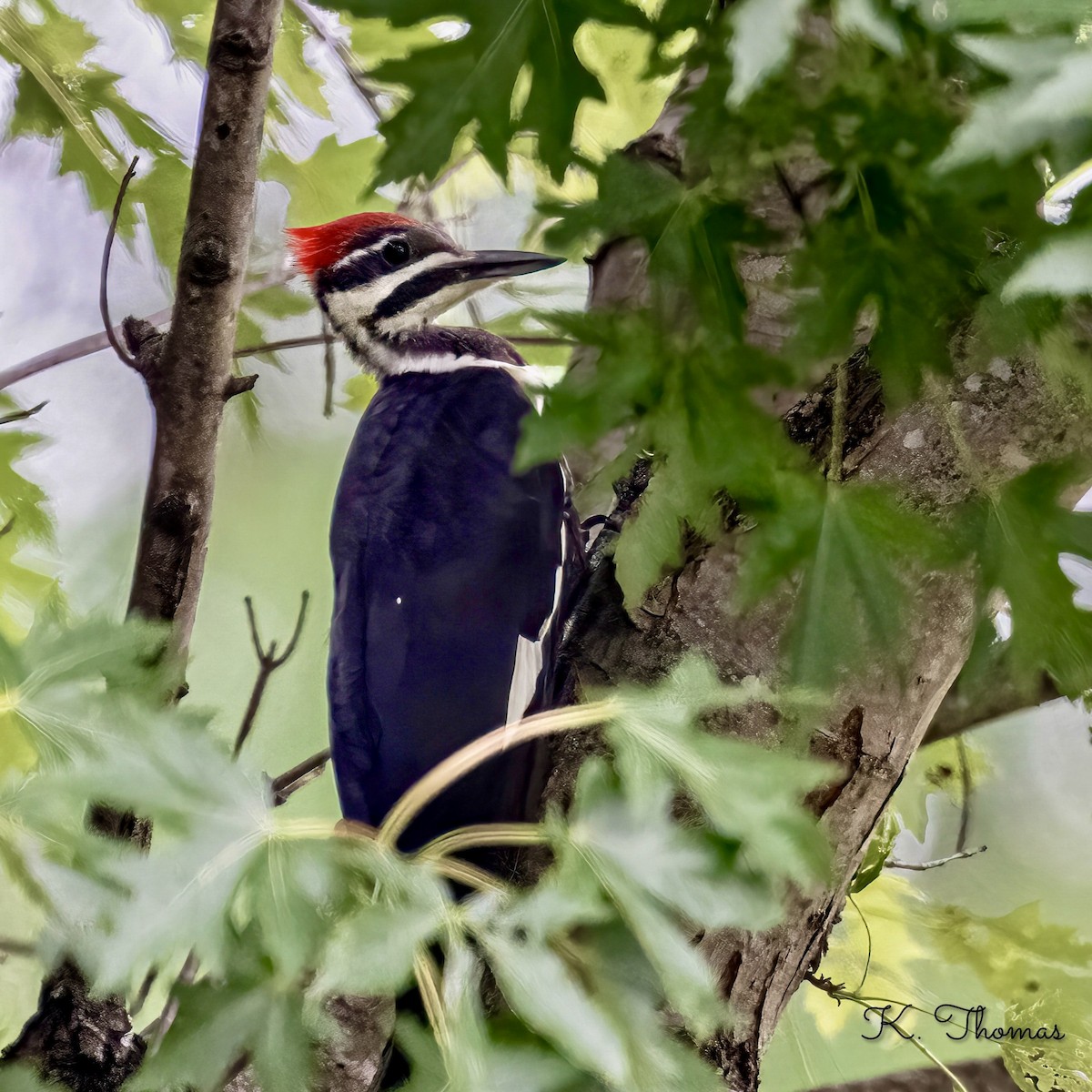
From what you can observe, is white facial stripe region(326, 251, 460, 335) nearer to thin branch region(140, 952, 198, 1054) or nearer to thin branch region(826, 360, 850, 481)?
thin branch region(826, 360, 850, 481)

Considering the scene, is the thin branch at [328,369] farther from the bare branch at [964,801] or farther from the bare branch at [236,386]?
the bare branch at [964,801]

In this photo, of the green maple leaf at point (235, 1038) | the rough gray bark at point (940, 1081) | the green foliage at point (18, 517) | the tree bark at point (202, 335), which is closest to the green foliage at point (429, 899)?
the green maple leaf at point (235, 1038)

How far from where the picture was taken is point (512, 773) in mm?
530

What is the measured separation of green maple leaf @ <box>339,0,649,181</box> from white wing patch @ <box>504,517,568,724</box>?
0.25m

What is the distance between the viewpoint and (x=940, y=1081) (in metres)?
0.67

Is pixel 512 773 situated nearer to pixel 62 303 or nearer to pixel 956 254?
pixel 956 254

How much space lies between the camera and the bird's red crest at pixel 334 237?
0.68 m

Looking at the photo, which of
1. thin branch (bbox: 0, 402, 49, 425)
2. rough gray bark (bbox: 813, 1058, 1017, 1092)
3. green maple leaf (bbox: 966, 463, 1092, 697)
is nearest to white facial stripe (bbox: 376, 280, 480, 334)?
thin branch (bbox: 0, 402, 49, 425)

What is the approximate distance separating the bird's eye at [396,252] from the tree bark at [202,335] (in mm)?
102

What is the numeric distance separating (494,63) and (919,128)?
24cm

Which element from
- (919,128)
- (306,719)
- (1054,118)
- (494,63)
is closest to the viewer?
(1054,118)

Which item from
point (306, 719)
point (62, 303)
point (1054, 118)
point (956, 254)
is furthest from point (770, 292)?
point (62, 303)

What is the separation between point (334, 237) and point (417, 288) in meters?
0.08

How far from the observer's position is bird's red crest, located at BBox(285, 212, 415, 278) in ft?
2.22
